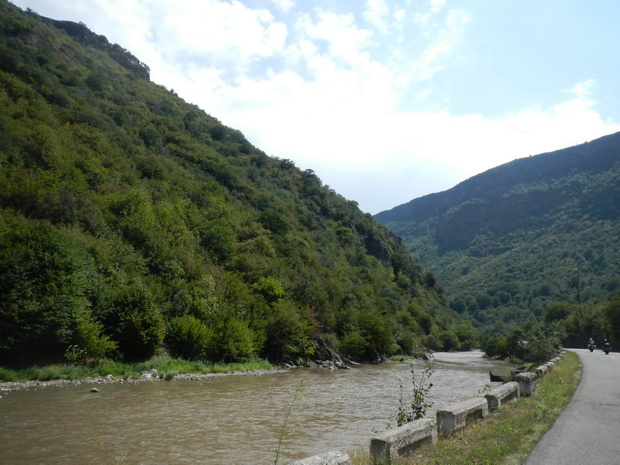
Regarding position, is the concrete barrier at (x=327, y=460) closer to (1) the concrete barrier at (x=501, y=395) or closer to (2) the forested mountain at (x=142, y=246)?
(1) the concrete barrier at (x=501, y=395)

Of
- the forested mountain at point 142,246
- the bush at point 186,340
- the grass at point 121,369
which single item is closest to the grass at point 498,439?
the grass at point 121,369

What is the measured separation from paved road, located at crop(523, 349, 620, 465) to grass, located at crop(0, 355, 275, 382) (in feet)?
79.2

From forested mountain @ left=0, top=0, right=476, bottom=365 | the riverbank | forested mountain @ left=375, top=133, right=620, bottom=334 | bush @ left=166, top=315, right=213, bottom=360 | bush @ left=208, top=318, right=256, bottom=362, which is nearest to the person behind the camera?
the riverbank

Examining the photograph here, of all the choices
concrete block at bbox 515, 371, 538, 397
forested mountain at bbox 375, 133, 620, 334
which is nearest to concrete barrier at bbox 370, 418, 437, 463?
concrete block at bbox 515, 371, 538, 397

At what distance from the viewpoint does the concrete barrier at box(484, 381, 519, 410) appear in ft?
35.6

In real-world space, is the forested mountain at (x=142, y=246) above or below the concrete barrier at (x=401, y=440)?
above

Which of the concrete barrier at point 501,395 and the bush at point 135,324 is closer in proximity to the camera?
the concrete barrier at point 501,395

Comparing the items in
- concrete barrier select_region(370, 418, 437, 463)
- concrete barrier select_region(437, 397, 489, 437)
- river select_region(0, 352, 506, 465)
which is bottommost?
river select_region(0, 352, 506, 465)

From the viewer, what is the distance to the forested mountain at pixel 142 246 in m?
26.0

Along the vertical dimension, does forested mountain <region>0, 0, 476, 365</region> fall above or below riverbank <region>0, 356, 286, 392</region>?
above

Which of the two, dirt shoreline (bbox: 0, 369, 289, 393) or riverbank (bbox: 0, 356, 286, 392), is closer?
dirt shoreline (bbox: 0, 369, 289, 393)

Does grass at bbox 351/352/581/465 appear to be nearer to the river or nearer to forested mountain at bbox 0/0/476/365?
the river

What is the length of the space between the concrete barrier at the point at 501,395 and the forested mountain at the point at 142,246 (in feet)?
76.6

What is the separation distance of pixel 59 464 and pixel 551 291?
142m
